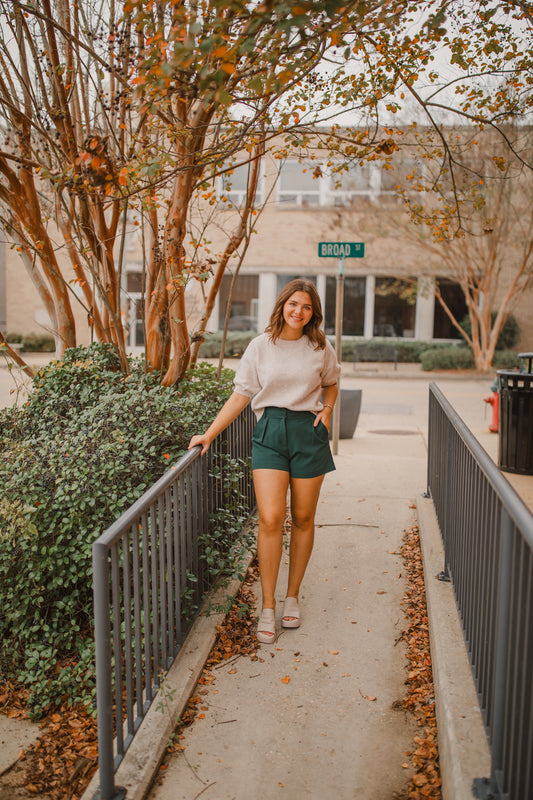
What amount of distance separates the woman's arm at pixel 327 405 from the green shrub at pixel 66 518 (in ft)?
2.85

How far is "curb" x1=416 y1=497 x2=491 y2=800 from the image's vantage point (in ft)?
8.00

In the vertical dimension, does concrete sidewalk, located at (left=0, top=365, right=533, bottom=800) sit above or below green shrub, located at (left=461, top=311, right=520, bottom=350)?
below

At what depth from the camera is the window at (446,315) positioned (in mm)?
26172

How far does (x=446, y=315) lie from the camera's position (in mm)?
26141

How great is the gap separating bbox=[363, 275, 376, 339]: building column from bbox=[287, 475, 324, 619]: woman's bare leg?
22756mm

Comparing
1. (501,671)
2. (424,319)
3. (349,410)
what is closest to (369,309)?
(424,319)

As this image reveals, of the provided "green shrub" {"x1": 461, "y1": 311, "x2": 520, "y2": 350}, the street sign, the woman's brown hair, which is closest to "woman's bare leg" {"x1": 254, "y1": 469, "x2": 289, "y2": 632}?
the woman's brown hair

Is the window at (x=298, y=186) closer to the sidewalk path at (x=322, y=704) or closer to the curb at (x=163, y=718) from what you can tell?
the sidewalk path at (x=322, y=704)

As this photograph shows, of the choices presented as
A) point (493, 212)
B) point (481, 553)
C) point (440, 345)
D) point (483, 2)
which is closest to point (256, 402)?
point (481, 553)

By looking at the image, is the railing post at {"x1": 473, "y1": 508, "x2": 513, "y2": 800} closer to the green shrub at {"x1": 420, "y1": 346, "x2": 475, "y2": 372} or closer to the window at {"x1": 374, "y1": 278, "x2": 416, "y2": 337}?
the green shrub at {"x1": 420, "y1": 346, "x2": 475, "y2": 372}

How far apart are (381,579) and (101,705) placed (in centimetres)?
269

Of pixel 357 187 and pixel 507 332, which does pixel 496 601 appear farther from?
pixel 507 332

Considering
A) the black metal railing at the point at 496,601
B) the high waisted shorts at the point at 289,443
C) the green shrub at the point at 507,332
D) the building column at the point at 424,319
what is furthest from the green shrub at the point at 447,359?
the high waisted shorts at the point at 289,443

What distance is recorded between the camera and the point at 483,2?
457 centimetres
